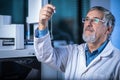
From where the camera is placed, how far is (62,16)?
1.75m

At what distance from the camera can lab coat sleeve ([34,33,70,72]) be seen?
101 cm

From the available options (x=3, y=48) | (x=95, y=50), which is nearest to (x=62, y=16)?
(x=3, y=48)

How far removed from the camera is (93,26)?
111 cm

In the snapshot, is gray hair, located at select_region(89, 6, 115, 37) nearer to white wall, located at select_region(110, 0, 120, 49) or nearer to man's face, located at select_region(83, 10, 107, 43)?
man's face, located at select_region(83, 10, 107, 43)

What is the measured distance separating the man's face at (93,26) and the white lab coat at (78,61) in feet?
0.28

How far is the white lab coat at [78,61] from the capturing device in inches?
40.7

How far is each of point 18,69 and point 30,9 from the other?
1.62 ft

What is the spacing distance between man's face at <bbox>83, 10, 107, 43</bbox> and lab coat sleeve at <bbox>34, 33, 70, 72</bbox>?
0.48 feet

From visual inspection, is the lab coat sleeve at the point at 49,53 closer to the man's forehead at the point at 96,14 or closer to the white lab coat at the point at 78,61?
the white lab coat at the point at 78,61

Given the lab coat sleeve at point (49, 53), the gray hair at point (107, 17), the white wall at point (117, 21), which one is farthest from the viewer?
the white wall at point (117, 21)

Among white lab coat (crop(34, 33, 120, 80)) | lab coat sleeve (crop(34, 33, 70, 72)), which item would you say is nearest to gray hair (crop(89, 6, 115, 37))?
white lab coat (crop(34, 33, 120, 80))

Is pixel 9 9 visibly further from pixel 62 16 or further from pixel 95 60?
pixel 95 60

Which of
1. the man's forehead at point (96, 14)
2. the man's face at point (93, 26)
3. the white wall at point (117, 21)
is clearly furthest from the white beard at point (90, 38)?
the white wall at point (117, 21)

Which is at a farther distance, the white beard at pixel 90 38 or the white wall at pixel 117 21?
the white wall at pixel 117 21
